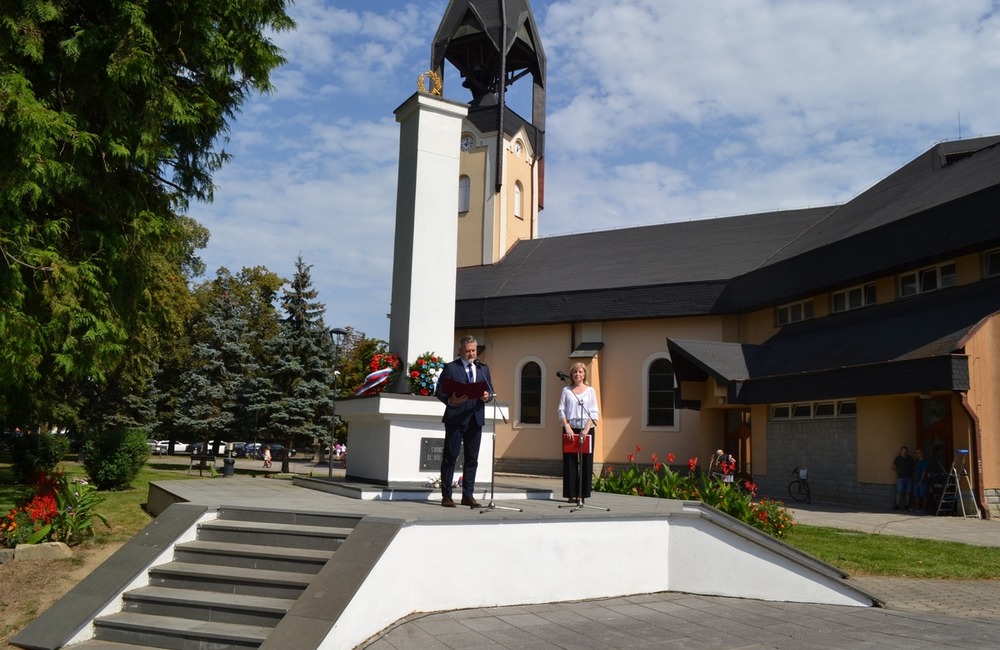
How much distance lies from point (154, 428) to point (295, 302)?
27.1 ft

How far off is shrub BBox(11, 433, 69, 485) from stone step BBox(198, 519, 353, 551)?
1261 centimetres

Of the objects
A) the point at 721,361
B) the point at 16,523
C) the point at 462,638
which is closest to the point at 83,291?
the point at 16,523

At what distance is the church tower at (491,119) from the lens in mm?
36750

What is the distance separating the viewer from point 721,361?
23844 mm

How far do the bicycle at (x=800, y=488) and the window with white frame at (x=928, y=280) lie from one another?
5.24 meters

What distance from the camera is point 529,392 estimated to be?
31.5m

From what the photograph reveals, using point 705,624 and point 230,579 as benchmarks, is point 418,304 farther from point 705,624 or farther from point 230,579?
point 705,624

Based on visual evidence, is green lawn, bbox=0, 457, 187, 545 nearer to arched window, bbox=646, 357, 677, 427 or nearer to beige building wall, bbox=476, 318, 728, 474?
beige building wall, bbox=476, 318, 728, 474

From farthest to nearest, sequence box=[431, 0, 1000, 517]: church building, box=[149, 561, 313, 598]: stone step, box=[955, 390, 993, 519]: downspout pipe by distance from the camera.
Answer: box=[431, 0, 1000, 517]: church building < box=[955, 390, 993, 519]: downspout pipe < box=[149, 561, 313, 598]: stone step

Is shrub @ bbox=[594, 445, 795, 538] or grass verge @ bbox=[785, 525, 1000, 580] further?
shrub @ bbox=[594, 445, 795, 538]

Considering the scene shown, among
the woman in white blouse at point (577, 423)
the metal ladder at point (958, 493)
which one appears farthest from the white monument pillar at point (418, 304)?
the metal ladder at point (958, 493)

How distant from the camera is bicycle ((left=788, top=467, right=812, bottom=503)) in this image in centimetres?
2088

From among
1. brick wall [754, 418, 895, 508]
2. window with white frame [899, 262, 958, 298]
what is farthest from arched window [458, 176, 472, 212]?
window with white frame [899, 262, 958, 298]

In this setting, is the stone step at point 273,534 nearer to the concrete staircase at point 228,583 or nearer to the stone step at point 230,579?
the concrete staircase at point 228,583
